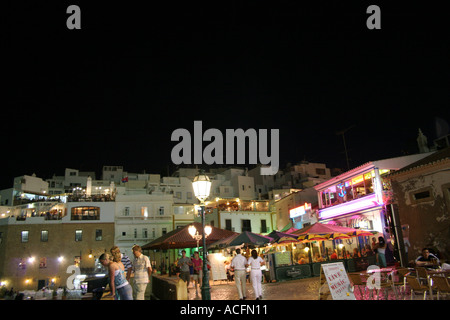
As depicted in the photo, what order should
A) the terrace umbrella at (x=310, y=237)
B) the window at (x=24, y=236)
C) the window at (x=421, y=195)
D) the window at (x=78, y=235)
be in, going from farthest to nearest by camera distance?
1. the window at (x=78, y=235)
2. the window at (x=24, y=236)
3. the terrace umbrella at (x=310, y=237)
4. the window at (x=421, y=195)

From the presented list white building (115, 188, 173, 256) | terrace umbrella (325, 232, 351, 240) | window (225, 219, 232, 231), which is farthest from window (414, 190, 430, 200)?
white building (115, 188, 173, 256)

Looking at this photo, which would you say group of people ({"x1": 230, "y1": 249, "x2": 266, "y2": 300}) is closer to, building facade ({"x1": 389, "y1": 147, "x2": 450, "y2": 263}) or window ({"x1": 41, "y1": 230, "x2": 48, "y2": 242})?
building facade ({"x1": 389, "y1": 147, "x2": 450, "y2": 263})

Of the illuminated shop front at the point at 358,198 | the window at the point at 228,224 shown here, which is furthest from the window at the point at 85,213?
the illuminated shop front at the point at 358,198

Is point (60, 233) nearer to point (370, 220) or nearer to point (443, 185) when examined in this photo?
point (370, 220)

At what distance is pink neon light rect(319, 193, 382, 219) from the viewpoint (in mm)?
22656

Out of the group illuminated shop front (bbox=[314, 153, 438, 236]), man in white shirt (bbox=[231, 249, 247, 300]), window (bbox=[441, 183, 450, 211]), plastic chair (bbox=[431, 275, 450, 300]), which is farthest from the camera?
illuminated shop front (bbox=[314, 153, 438, 236])

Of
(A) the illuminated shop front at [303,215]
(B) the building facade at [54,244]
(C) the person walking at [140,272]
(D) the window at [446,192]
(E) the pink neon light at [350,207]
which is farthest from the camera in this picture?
(B) the building facade at [54,244]

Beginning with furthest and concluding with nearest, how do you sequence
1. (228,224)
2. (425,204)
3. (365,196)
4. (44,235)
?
(228,224) → (44,235) → (365,196) → (425,204)

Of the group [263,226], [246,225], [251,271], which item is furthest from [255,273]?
[263,226]

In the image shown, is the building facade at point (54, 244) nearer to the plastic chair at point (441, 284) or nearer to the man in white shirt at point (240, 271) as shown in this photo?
the man in white shirt at point (240, 271)

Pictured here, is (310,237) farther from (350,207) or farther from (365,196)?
(350,207)

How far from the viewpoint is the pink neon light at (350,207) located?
22.7 m

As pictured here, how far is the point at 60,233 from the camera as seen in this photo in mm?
39906

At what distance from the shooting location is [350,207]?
25312mm
